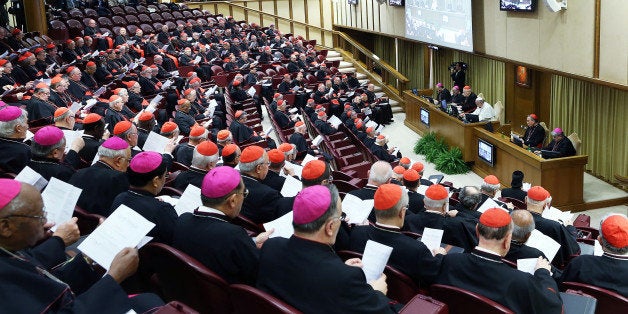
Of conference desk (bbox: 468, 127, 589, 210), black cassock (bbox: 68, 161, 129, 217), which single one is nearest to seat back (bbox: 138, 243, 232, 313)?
black cassock (bbox: 68, 161, 129, 217)

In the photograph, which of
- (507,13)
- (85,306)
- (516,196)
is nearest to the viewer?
(85,306)

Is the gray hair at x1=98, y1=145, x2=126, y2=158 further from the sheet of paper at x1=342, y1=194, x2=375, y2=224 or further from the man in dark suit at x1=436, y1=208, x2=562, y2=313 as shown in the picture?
the man in dark suit at x1=436, y1=208, x2=562, y2=313

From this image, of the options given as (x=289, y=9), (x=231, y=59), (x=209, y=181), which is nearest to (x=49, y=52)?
(x=231, y=59)

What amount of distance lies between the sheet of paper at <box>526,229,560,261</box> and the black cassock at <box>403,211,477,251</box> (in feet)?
1.65

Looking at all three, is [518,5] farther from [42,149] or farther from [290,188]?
[42,149]

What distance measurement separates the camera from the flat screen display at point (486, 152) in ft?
39.1

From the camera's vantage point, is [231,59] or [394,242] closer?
[394,242]

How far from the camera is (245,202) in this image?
14.8 feet

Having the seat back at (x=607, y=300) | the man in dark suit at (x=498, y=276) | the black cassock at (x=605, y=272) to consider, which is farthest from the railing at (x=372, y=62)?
the man in dark suit at (x=498, y=276)

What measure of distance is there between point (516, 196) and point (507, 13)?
530cm

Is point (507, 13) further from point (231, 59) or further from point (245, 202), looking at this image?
point (245, 202)

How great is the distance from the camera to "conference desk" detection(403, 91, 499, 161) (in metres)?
12.9

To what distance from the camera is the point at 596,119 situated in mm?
12062

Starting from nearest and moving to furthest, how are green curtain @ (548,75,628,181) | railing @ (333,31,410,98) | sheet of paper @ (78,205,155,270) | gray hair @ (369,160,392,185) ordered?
sheet of paper @ (78,205,155,270) < gray hair @ (369,160,392,185) < green curtain @ (548,75,628,181) < railing @ (333,31,410,98)
